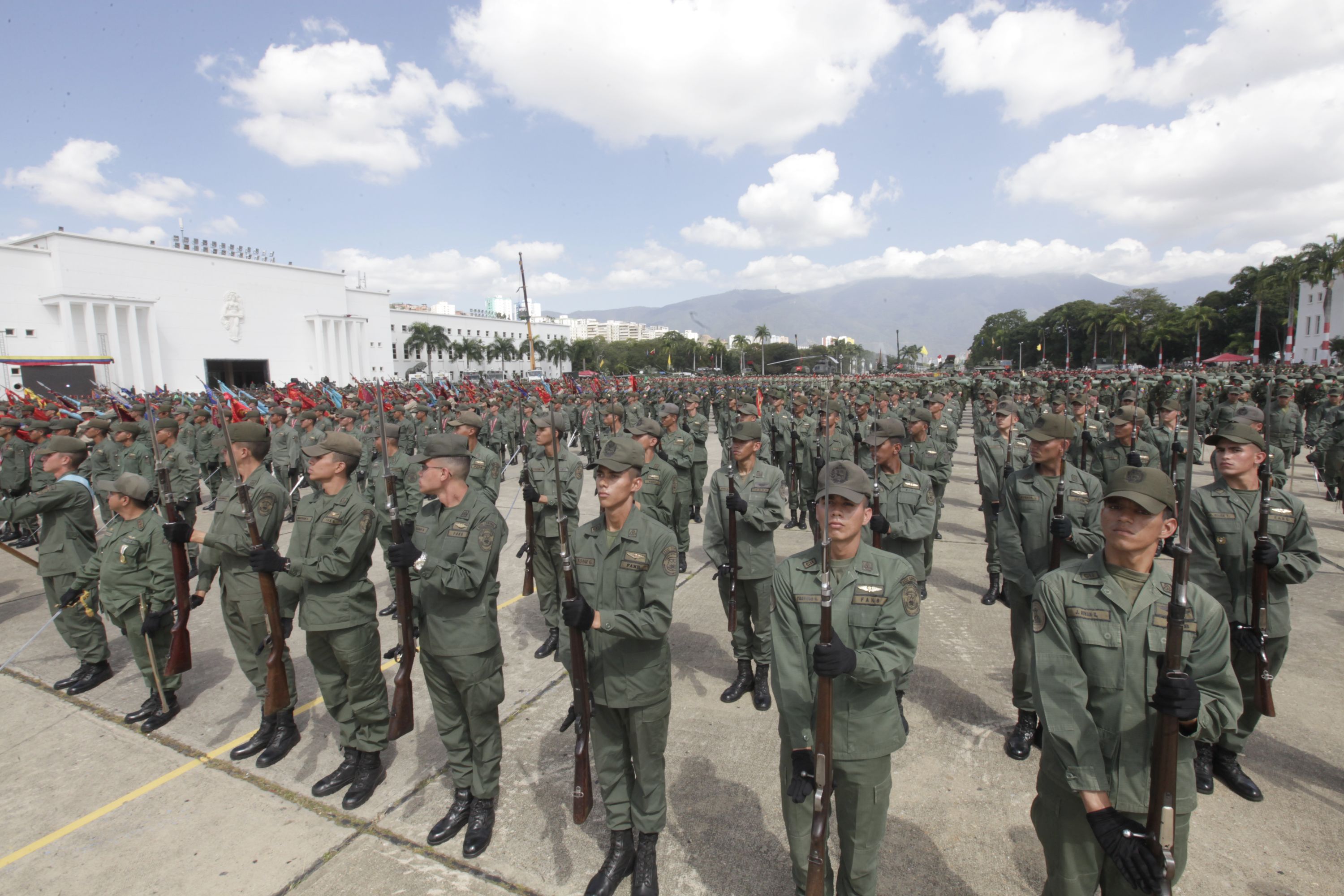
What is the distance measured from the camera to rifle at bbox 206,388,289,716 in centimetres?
426

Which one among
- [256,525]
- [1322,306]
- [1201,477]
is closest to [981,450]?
[256,525]

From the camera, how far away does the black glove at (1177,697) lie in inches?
80.9

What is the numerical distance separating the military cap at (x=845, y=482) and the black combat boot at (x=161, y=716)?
5.50 metres

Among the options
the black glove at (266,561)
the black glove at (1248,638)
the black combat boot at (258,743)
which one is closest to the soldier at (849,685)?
the black glove at (1248,638)

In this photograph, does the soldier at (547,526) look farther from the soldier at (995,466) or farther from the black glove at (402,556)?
the soldier at (995,466)

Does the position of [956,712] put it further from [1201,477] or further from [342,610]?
[1201,477]

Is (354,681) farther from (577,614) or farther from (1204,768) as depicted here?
(1204,768)

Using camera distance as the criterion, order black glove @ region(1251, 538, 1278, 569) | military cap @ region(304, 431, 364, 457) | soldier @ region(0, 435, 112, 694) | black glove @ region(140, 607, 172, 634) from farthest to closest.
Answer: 1. soldier @ region(0, 435, 112, 694)
2. black glove @ region(140, 607, 172, 634)
3. military cap @ region(304, 431, 364, 457)
4. black glove @ region(1251, 538, 1278, 569)

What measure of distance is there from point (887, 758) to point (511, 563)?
7230 mm

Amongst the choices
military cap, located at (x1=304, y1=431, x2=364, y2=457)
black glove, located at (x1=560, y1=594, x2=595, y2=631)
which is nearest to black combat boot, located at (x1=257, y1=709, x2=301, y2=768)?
military cap, located at (x1=304, y1=431, x2=364, y2=457)

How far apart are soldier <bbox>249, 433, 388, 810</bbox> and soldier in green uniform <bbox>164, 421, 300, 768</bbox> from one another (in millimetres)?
550

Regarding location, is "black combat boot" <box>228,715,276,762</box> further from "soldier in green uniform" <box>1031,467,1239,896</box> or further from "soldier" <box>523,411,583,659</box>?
"soldier in green uniform" <box>1031,467,1239,896</box>

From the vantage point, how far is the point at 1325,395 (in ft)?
45.5

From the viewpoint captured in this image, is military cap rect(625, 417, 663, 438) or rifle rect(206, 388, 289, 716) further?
military cap rect(625, 417, 663, 438)
